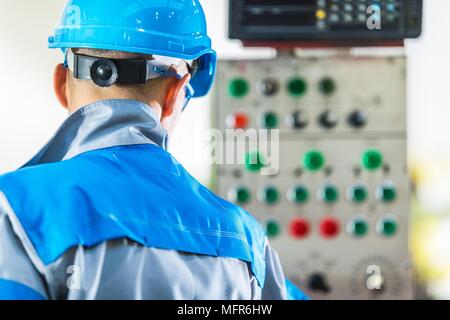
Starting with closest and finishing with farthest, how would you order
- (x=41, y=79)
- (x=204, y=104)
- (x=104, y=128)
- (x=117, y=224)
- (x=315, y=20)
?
(x=117, y=224), (x=104, y=128), (x=315, y=20), (x=204, y=104), (x=41, y=79)

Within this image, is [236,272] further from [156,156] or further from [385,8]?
[385,8]

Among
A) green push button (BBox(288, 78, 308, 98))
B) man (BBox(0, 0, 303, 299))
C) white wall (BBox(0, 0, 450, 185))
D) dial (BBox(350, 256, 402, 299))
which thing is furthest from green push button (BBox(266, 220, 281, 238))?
white wall (BBox(0, 0, 450, 185))

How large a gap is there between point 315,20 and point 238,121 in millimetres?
323

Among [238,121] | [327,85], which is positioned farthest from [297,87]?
[238,121]

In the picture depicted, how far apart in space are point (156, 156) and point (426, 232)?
7.14ft

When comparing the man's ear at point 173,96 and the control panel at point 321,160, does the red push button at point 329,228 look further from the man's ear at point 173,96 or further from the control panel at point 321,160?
the man's ear at point 173,96

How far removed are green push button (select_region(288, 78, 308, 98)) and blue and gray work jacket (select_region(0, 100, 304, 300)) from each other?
85 cm

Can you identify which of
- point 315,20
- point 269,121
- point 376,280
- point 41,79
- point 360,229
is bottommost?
point 376,280

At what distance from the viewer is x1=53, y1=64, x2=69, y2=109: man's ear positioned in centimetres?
128

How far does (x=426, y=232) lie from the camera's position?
314 centimetres

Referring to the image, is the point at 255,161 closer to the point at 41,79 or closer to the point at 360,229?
the point at 360,229

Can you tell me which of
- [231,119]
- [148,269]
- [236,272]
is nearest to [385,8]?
[231,119]

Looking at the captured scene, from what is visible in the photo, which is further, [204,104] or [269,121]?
[204,104]

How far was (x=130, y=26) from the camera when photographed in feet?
3.99
